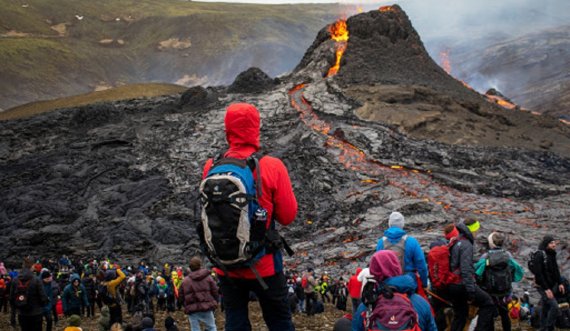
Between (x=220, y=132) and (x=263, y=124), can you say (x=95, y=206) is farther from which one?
(x=263, y=124)

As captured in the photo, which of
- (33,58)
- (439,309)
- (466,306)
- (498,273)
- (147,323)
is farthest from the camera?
(33,58)

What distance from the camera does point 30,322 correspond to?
932 centimetres

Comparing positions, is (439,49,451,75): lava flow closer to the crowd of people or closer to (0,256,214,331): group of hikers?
(0,256,214,331): group of hikers

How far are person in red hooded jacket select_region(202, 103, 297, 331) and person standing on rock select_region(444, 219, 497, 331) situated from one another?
292 cm

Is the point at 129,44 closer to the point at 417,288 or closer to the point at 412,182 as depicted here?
the point at 412,182

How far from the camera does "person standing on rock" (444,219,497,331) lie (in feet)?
24.0

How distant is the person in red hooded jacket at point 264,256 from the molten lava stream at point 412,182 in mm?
24184

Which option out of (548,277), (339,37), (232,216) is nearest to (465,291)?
(548,277)

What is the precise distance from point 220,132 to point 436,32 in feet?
419

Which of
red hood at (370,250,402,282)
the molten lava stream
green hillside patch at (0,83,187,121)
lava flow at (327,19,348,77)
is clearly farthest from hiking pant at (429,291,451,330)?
green hillside patch at (0,83,187,121)

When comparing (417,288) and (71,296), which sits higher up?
(417,288)

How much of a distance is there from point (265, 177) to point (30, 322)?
6180 millimetres

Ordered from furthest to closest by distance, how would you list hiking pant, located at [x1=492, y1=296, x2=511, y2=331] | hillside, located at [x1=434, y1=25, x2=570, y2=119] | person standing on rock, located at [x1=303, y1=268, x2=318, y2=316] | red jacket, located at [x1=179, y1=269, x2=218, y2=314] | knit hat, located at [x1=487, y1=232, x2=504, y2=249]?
1. hillside, located at [x1=434, y1=25, x2=570, y2=119]
2. person standing on rock, located at [x1=303, y1=268, x2=318, y2=316]
3. red jacket, located at [x1=179, y1=269, x2=218, y2=314]
4. hiking pant, located at [x1=492, y1=296, x2=511, y2=331]
5. knit hat, located at [x1=487, y1=232, x2=504, y2=249]

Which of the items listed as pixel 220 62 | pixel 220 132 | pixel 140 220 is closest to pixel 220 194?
pixel 140 220
